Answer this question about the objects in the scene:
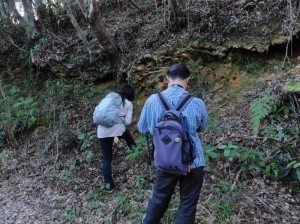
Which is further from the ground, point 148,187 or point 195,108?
point 195,108

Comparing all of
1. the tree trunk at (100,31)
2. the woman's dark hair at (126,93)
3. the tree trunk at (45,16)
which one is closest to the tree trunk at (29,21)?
the tree trunk at (45,16)

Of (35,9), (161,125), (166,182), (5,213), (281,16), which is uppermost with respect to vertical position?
(35,9)

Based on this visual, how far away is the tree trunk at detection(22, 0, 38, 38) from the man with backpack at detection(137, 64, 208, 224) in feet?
23.8

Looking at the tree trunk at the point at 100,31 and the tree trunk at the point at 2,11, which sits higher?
the tree trunk at the point at 2,11

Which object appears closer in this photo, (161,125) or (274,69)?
(161,125)

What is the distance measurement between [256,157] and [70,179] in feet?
11.6

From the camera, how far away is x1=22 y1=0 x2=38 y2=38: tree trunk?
8.85 meters

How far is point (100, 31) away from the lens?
6617 mm

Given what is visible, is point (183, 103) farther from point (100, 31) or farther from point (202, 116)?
point (100, 31)

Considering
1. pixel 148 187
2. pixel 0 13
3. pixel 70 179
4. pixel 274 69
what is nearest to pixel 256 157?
pixel 148 187

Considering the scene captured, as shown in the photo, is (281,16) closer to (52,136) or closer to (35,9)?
(52,136)

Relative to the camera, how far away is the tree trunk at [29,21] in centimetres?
885

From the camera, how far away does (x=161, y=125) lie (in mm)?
3027

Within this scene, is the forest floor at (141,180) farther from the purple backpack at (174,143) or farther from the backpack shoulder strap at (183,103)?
the backpack shoulder strap at (183,103)
